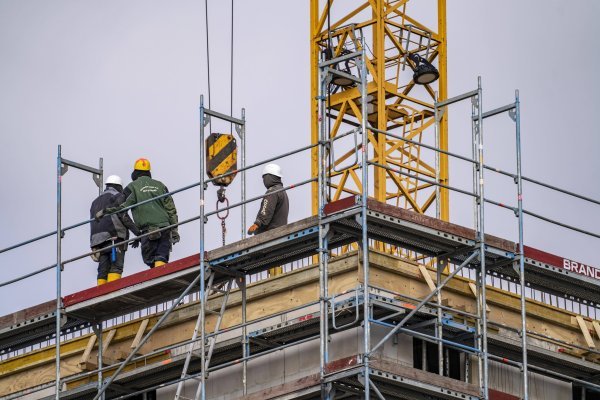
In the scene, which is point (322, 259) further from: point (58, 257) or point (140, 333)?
point (58, 257)

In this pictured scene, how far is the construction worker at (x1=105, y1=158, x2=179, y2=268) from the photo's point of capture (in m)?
48.2

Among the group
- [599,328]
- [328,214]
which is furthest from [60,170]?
[599,328]

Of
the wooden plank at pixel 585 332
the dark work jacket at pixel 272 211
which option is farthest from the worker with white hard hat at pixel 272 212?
the wooden plank at pixel 585 332

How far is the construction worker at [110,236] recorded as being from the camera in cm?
4878

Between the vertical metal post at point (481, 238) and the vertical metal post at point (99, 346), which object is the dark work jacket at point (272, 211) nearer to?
the vertical metal post at point (99, 346)

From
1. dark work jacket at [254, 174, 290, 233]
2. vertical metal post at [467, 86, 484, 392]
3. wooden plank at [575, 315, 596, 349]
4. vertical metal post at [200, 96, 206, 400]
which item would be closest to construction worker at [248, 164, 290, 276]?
dark work jacket at [254, 174, 290, 233]

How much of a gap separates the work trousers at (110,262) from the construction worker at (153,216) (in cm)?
71

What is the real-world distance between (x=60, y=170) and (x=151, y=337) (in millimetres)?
3679

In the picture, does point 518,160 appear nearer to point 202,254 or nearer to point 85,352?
point 202,254

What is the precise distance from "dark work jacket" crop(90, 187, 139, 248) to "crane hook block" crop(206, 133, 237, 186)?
1.69m

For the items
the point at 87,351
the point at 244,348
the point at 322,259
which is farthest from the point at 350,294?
the point at 87,351

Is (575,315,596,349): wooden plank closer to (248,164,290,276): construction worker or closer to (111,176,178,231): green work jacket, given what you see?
(248,164,290,276): construction worker

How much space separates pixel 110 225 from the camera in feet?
160

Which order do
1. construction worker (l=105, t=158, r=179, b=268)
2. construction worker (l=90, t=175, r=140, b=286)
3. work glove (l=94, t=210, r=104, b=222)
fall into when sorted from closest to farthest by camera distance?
1. construction worker (l=105, t=158, r=179, b=268)
2. work glove (l=94, t=210, r=104, b=222)
3. construction worker (l=90, t=175, r=140, b=286)
